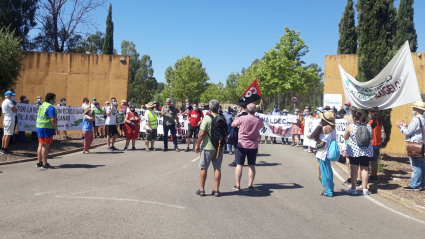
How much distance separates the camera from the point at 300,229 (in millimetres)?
5520

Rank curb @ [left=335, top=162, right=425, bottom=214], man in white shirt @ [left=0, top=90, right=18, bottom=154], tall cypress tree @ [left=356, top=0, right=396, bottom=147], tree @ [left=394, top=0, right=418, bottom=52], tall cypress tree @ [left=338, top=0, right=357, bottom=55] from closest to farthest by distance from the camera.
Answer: curb @ [left=335, top=162, right=425, bottom=214], man in white shirt @ [left=0, top=90, right=18, bottom=154], tall cypress tree @ [left=356, top=0, right=396, bottom=147], tree @ [left=394, top=0, right=418, bottom=52], tall cypress tree @ [left=338, top=0, right=357, bottom=55]

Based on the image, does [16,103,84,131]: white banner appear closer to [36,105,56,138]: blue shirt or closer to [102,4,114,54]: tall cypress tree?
[36,105,56,138]: blue shirt

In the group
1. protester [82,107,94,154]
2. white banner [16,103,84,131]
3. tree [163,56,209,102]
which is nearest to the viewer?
protester [82,107,94,154]

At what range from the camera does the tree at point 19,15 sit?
3195cm

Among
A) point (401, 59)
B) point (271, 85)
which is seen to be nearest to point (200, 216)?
point (401, 59)

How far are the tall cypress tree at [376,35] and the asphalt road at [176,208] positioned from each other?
5.47 metres

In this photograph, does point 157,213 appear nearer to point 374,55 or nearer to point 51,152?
point 51,152

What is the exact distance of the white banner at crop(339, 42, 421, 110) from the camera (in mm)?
8648

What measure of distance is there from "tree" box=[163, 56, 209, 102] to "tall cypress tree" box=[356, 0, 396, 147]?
4787cm

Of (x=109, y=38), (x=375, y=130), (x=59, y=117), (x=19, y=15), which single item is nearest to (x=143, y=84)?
(x=109, y=38)

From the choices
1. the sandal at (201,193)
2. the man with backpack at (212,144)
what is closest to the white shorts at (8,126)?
the man with backpack at (212,144)

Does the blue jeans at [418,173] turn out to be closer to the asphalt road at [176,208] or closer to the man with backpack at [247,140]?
the asphalt road at [176,208]

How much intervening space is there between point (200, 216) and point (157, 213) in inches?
28.2

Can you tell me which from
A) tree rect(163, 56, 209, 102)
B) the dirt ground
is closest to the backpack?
the dirt ground
